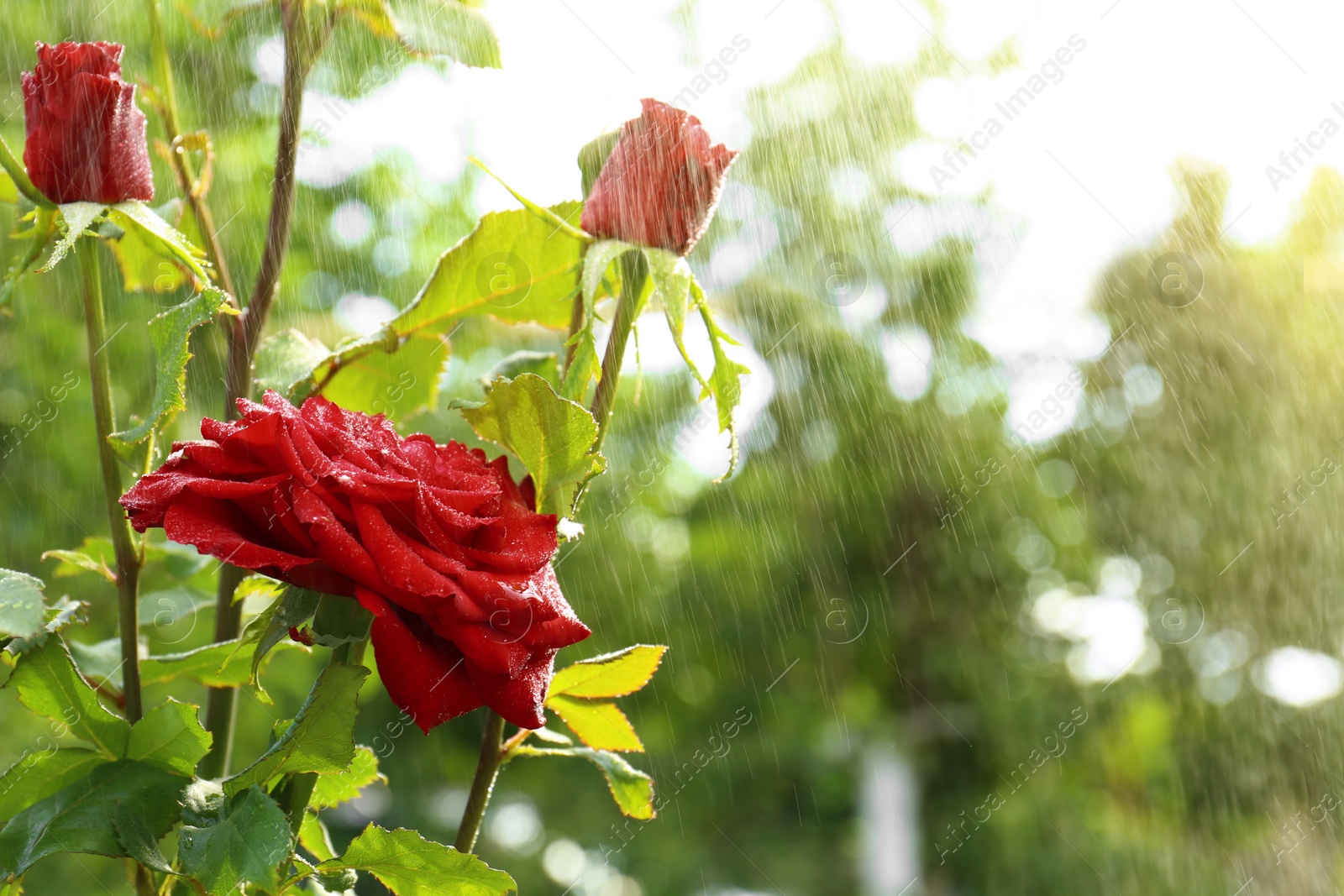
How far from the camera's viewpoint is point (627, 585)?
2414 millimetres

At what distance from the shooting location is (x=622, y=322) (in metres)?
0.23

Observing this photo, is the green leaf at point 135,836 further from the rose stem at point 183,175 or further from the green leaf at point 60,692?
the rose stem at point 183,175

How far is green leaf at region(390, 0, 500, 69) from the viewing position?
27 centimetres

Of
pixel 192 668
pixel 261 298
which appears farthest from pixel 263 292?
pixel 192 668

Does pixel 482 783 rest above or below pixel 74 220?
below

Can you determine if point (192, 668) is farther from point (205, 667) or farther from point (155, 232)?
point (155, 232)

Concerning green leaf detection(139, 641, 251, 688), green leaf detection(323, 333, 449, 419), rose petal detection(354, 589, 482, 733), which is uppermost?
green leaf detection(323, 333, 449, 419)

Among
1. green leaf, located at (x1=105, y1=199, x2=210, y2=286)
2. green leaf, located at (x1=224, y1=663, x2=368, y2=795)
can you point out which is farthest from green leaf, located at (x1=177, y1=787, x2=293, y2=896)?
green leaf, located at (x1=105, y1=199, x2=210, y2=286)

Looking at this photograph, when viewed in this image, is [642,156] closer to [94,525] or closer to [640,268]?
[640,268]

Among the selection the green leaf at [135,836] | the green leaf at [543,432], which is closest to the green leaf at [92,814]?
the green leaf at [135,836]

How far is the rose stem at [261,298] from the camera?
0.27m

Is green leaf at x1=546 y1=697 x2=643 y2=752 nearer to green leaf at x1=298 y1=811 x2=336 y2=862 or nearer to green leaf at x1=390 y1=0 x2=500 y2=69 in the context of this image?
green leaf at x1=298 y1=811 x2=336 y2=862

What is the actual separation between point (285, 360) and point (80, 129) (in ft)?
0.24

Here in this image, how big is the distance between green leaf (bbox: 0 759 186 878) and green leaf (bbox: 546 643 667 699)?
0.09 metres
